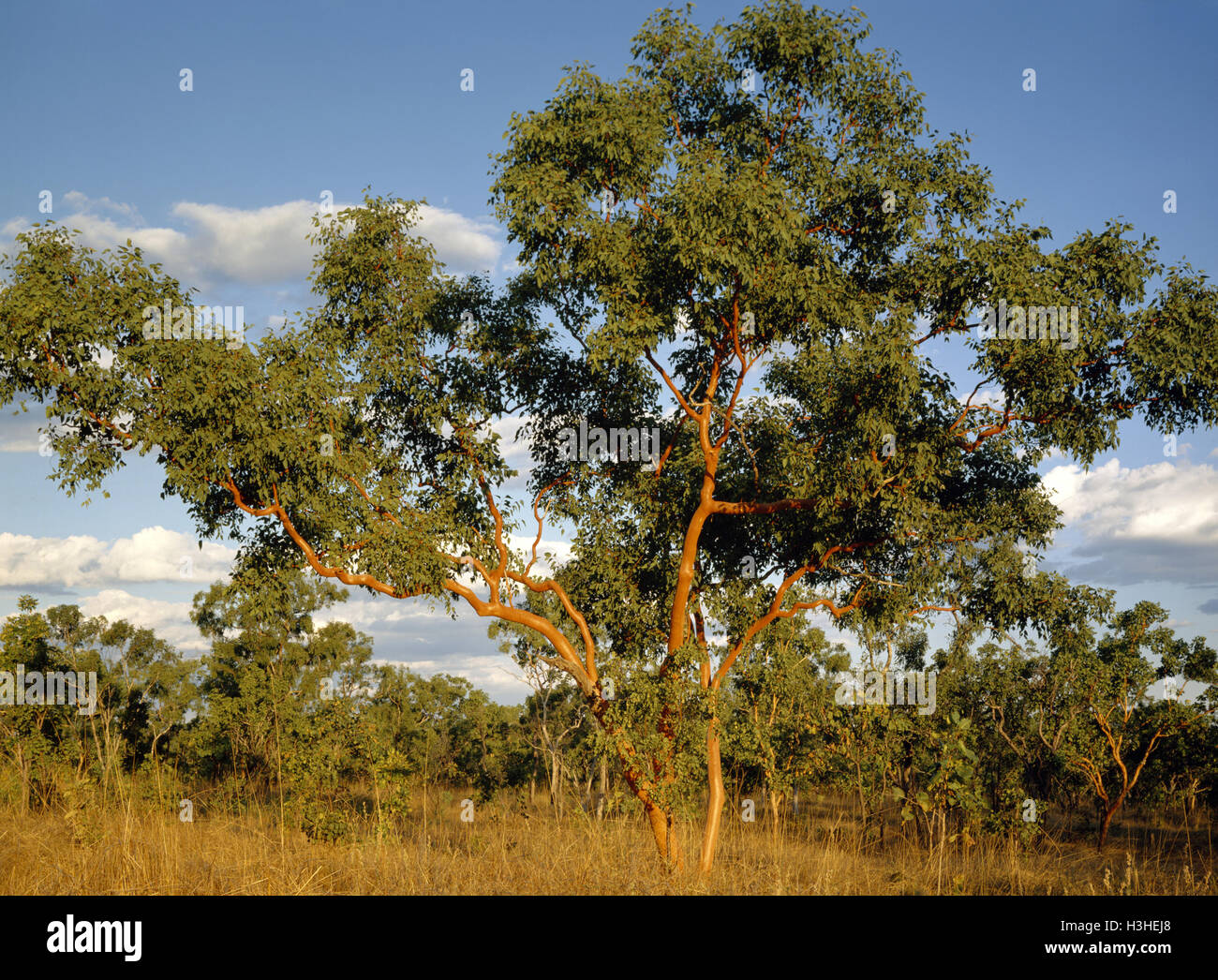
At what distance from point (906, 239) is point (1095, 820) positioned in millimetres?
21089

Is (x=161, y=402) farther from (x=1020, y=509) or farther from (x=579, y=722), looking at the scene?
(x=579, y=722)

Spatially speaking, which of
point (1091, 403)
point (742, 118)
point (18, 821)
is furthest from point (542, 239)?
point (18, 821)

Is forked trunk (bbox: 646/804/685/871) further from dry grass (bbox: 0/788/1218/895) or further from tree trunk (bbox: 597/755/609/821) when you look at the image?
tree trunk (bbox: 597/755/609/821)

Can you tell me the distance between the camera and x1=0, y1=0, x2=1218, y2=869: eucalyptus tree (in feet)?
32.1

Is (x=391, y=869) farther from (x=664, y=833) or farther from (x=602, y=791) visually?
(x=602, y=791)

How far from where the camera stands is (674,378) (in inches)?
491

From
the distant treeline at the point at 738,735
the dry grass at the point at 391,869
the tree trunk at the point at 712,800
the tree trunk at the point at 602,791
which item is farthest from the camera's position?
the distant treeline at the point at 738,735

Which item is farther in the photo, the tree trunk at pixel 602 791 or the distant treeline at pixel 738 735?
the distant treeline at pixel 738 735

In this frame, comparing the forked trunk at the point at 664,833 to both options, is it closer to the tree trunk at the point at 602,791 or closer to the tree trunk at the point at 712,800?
the tree trunk at the point at 712,800

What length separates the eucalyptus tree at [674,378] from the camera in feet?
32.1

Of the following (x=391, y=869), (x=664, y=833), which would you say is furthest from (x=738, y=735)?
(x=391, y=869)

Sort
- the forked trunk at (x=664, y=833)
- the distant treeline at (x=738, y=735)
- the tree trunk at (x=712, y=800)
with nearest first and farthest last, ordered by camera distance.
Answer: the forked trunk at (x=664, y=833) → the tree trunk at (x=712, y=800) → the distant treeline at (x=738, y=735)

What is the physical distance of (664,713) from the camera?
11.0 meters

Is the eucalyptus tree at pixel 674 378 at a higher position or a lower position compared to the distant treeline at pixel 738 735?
higher
